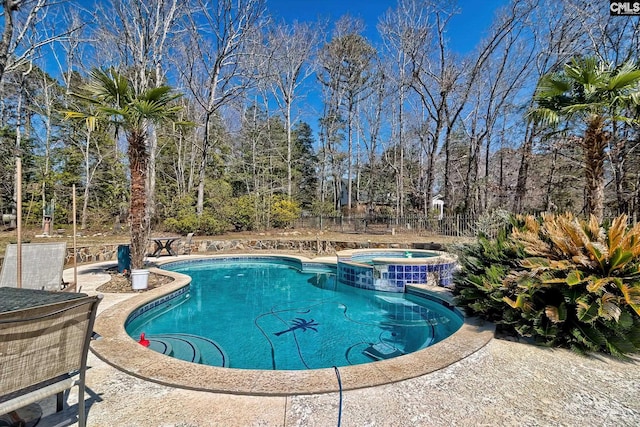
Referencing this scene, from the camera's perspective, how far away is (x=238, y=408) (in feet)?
7.06

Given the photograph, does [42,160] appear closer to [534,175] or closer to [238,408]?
[238,408]

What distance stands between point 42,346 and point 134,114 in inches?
211

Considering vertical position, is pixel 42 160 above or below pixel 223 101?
below

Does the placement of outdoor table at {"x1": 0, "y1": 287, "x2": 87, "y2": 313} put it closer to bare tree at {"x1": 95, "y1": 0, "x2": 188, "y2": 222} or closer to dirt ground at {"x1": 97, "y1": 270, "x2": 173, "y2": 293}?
dirt ground at {"x1": 97, "y1": 270, "x2": 173, "y2": 293}

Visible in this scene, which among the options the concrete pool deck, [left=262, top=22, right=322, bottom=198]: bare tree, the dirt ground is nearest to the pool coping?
the concrete pool deck

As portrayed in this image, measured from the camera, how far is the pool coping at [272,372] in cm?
Answer: 238

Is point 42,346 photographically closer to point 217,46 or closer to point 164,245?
point 164,245

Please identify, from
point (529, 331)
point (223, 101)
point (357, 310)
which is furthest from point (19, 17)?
point (529, 331)

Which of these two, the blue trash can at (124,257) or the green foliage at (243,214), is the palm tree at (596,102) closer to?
the blue trash can at (124,257)

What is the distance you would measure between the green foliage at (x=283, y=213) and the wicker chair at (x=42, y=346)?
14.9m

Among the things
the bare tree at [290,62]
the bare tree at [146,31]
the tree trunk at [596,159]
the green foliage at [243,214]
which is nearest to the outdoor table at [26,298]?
the tree trunk at [596,159]

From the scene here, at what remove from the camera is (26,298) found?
216 centimetres

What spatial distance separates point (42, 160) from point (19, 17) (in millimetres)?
7341

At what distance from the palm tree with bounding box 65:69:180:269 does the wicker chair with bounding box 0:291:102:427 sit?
4.96m
